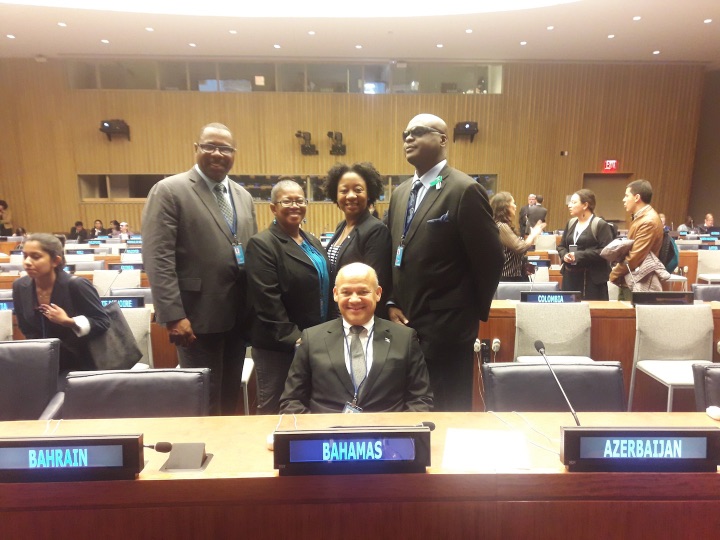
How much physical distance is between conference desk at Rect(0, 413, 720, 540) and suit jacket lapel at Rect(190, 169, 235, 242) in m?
1.34

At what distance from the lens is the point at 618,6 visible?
7.95 metres

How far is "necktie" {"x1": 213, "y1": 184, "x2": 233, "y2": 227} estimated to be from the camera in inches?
86.6

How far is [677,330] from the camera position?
2807 millimetres

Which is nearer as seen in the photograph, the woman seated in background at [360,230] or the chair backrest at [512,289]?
the woman seated in background at [360,230]

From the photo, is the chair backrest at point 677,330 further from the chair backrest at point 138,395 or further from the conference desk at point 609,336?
the chair backrest at point 138,395

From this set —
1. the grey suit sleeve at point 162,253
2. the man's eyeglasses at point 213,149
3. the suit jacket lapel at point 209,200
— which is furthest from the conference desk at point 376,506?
the man's eyeglasses at point 213,149

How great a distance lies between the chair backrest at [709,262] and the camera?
609 cm

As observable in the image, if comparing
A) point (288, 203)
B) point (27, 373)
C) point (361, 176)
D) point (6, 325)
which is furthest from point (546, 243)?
point (27, 373)

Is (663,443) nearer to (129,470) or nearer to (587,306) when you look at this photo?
(129,470)

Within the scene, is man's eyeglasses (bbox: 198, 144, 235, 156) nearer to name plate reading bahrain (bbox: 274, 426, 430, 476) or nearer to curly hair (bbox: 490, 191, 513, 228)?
name plate reading bahrain (bbox: 274, 426, 430, 476)

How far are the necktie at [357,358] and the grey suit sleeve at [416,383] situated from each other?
0.17 m

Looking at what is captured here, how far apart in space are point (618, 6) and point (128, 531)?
9.82 metres

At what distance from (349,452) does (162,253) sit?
4.68 feet

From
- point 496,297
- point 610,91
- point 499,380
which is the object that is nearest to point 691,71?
point 610,91
